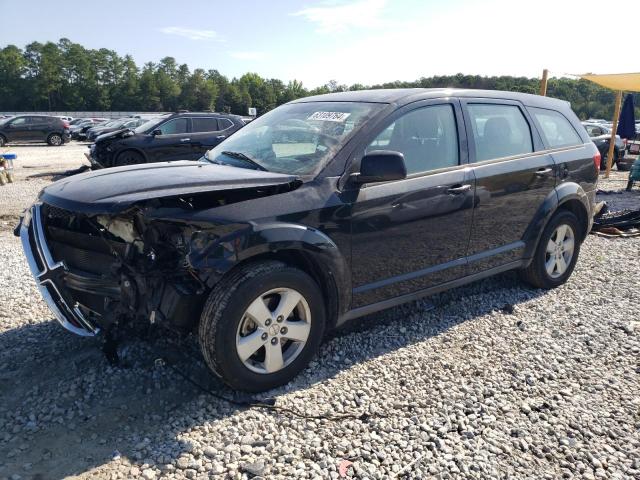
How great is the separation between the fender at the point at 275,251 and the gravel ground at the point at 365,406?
2.18ft

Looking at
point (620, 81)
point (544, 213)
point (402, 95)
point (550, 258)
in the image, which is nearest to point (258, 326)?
point (402, 95)

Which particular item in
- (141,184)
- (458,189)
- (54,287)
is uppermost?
(141,184)

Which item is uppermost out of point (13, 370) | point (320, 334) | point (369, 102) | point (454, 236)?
point (369, 102)

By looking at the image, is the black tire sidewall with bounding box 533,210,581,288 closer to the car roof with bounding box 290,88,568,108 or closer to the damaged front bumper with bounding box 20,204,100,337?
the car roof with bounding box 290,88,568,108

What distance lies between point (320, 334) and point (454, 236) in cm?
140

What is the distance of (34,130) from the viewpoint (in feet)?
89.0

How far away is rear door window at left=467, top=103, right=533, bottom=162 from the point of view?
4195 mm

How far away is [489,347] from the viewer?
150 inches

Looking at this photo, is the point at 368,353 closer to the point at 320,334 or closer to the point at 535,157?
the point at 320,334

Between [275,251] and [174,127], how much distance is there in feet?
34.9

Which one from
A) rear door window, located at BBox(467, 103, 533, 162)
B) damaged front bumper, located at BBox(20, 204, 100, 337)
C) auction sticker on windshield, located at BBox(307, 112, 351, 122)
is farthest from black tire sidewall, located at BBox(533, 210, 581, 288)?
damaged front bumper, located at BBox(20, 204, 100, 337)

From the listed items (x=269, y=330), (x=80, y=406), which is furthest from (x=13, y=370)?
(x=269, y=330)

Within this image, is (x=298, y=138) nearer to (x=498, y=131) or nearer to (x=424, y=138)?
(x=424, y=138)

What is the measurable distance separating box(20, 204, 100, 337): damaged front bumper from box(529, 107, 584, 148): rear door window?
4215 millimetres
